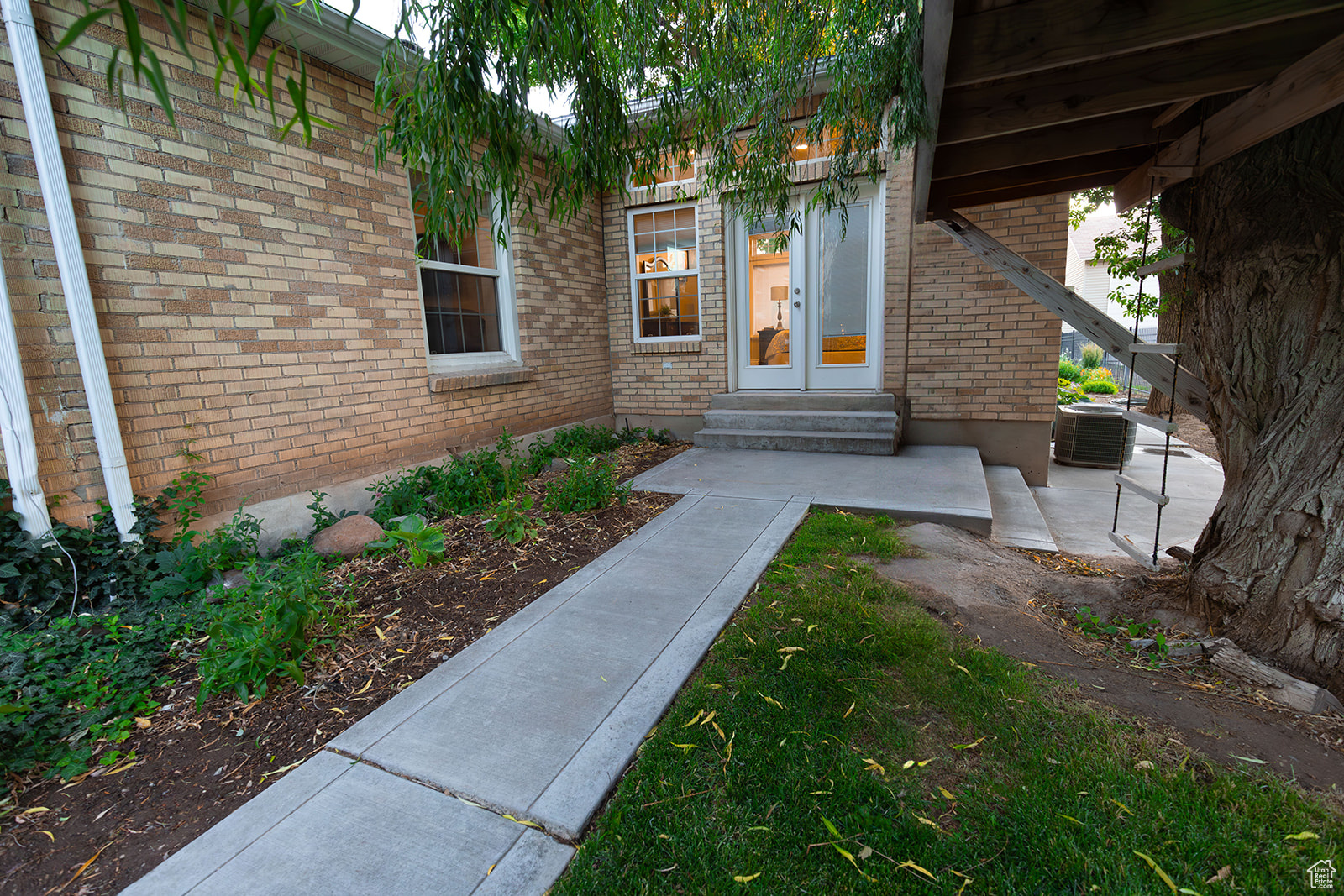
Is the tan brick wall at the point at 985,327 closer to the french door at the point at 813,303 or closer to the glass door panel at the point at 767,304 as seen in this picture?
the french door at the point at 813,303

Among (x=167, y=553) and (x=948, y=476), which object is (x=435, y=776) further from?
(x=948, y=476)

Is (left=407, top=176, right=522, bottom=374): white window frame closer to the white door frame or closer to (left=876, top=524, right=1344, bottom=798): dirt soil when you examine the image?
the white door frame

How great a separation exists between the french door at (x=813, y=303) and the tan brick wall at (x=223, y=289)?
11.6 feet

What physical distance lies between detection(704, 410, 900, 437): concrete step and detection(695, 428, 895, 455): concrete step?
8 centimetres

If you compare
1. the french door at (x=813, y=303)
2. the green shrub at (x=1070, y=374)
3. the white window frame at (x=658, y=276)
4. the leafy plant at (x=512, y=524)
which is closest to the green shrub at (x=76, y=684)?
the leafy plant at (x=512, y=524)

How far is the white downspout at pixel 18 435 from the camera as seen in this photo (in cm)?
300

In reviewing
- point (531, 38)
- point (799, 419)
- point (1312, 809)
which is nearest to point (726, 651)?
point (1312, 809)

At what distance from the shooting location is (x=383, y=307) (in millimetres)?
5012

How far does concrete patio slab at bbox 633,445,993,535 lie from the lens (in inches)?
175

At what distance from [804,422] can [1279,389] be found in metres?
4.31

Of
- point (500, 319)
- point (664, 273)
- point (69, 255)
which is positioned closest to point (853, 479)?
point (664, 273)

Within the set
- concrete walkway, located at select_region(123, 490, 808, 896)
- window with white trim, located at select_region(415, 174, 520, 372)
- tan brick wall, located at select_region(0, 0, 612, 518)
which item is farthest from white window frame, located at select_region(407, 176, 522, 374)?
concrete walkway, located at select_region(123, 490, 808, 896)

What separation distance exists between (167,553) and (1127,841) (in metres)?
4.47

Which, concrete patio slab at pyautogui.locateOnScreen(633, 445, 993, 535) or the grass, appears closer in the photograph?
the grass
